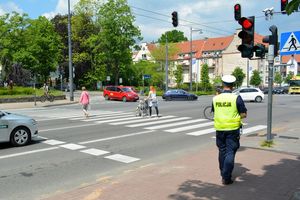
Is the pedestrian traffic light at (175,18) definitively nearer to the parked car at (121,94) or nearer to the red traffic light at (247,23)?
the parked car at (121,94)

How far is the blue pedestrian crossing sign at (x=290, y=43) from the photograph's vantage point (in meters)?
9.51

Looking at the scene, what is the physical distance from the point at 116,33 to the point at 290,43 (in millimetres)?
54188

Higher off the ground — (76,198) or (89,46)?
(89,46)

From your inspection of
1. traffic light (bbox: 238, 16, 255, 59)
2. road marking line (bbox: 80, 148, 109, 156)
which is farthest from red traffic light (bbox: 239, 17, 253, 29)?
road marking line (bbox: 80, 148, 109, 156)

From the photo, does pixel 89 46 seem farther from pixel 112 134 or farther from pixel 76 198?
pixel 76 198

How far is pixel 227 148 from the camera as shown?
20.5 ft

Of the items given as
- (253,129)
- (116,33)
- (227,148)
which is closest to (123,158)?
(227,148)

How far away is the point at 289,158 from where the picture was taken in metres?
8.21

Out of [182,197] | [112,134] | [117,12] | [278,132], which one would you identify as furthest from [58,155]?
[117,12]

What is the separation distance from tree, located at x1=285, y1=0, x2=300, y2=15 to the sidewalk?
2.66 metres

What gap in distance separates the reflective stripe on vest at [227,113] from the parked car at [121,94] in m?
30.9

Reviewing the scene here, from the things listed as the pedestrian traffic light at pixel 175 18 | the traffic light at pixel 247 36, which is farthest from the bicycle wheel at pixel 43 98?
the traffic light at pixel 247 36

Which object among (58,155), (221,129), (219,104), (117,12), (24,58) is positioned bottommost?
(58,155)

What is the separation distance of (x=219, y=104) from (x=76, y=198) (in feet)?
9.17
